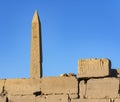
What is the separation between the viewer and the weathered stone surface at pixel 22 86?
16.5m

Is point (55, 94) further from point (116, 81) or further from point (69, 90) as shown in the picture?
point (116, 81)

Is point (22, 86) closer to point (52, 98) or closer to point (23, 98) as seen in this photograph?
point (23, 98)

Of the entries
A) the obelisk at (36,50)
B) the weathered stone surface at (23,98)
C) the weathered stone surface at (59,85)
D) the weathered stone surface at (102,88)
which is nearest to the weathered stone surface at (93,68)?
the weathered stone surface at (102,88)

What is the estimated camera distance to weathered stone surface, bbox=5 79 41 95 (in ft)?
54.2

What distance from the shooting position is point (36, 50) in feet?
53.9

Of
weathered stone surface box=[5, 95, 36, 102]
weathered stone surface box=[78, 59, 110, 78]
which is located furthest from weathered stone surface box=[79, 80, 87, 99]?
weathered stone surface box=[5, 95, 36, 102]

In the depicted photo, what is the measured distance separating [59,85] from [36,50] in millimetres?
1290

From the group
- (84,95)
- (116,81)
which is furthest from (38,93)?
(116,81)

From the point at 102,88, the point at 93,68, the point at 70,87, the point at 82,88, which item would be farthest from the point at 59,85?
the point at 102,88

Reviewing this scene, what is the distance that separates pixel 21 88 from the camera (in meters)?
16.7

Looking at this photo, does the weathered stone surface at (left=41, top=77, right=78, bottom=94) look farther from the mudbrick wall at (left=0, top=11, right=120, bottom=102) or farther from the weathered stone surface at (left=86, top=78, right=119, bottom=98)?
the weathered stone surface at (left=86, top=78, right=119, bottom=98)

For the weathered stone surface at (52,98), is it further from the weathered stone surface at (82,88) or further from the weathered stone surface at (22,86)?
the weathered stone surface at (82,88)

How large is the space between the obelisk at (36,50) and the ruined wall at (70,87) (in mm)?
240

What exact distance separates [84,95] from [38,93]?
1514 millimetres
